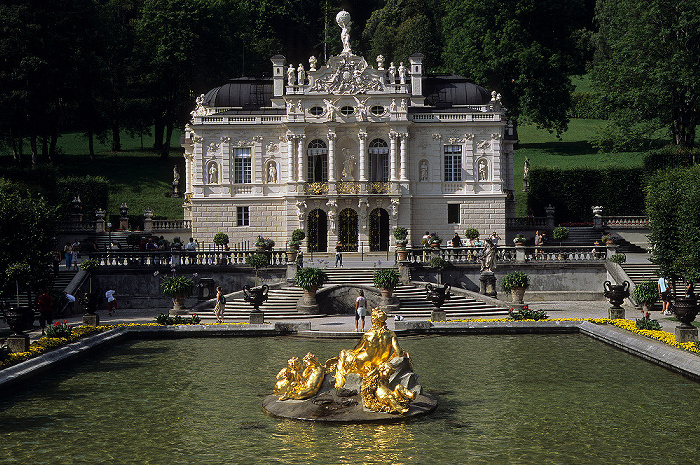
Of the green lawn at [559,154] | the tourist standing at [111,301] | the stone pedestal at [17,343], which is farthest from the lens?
the green lawn at [559,154]

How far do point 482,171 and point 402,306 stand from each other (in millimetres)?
17479

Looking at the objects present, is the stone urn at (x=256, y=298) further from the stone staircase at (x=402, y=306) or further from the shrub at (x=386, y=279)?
the shrub at (x=386, y=279)

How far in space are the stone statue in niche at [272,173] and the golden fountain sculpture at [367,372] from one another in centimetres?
3492

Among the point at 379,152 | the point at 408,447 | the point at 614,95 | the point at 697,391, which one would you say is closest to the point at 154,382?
the point at 408,447

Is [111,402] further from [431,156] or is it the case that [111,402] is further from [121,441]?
[431,156]

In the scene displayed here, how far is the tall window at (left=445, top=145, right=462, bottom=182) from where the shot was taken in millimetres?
54406

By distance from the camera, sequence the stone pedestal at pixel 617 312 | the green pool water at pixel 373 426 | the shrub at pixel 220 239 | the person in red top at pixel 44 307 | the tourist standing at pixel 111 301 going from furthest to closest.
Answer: the shrub at pixel 220 239 → the tourist standing at pixel 111 301 → the stone pedestal at pixel 617 312 → the person in red top at pixel 44 307 → the green pool water at pixel 373 426

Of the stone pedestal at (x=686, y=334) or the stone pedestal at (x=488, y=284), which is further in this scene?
the stone pedestal at (x=488, y=284)

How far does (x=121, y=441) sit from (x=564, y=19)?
65.5 metres

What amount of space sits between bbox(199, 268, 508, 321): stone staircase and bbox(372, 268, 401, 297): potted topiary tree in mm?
1077

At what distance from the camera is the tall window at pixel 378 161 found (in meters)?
54.2

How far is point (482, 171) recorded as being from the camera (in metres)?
54.5

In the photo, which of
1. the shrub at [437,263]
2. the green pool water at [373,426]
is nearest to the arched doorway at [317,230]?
the shrub at [437,263]

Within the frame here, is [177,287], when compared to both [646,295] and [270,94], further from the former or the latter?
[270,94]
